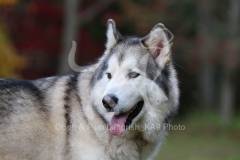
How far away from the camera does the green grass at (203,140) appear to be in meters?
13.9

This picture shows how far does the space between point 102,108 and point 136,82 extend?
0.49 meters

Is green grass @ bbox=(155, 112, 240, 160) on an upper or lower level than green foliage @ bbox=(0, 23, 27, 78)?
lower

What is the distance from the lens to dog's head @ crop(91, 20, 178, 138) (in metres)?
5.94

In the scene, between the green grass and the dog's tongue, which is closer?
the dog's tongue

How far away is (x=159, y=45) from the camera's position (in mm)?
6215

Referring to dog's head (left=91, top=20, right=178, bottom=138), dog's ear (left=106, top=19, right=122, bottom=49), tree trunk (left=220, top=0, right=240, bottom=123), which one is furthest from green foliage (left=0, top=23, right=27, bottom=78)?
dog's head (left=91, top=20, right=178, bottom=138)

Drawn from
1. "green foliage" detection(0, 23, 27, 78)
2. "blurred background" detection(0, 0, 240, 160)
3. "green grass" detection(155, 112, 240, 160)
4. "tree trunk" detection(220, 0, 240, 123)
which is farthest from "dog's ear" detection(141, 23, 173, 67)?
"tree trunk" detection(220, 0, 240, 123)

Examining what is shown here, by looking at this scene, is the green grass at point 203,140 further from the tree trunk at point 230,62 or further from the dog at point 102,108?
the dog at point 102,108

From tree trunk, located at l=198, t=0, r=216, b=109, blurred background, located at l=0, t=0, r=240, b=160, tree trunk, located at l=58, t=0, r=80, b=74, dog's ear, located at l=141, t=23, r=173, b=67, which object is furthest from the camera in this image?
tree trunk, located at l=58, t=0, r=80, b=74

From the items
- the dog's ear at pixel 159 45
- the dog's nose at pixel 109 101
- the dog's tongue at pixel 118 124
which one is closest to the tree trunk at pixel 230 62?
the dog's ear at pixel 159 45

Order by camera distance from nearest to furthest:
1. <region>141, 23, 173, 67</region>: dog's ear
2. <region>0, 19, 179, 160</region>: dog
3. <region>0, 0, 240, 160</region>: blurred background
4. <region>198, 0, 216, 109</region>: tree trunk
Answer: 1. <region>0, 19, 179, 160</region>: dog
2. <region>141, 23, 173, 67</region>: dog's ear
3. <region>0, 0, 240, 160</region>: blurred background
4. <region>198, 0, 216, 109</region>: tree trunk

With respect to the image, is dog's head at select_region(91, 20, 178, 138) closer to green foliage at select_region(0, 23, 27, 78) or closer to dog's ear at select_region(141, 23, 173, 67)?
dog's ear at select_region(141, 23, 173, 67)

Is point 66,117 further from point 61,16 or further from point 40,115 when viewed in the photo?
point 61,16

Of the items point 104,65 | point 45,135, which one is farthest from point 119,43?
point 45,135
